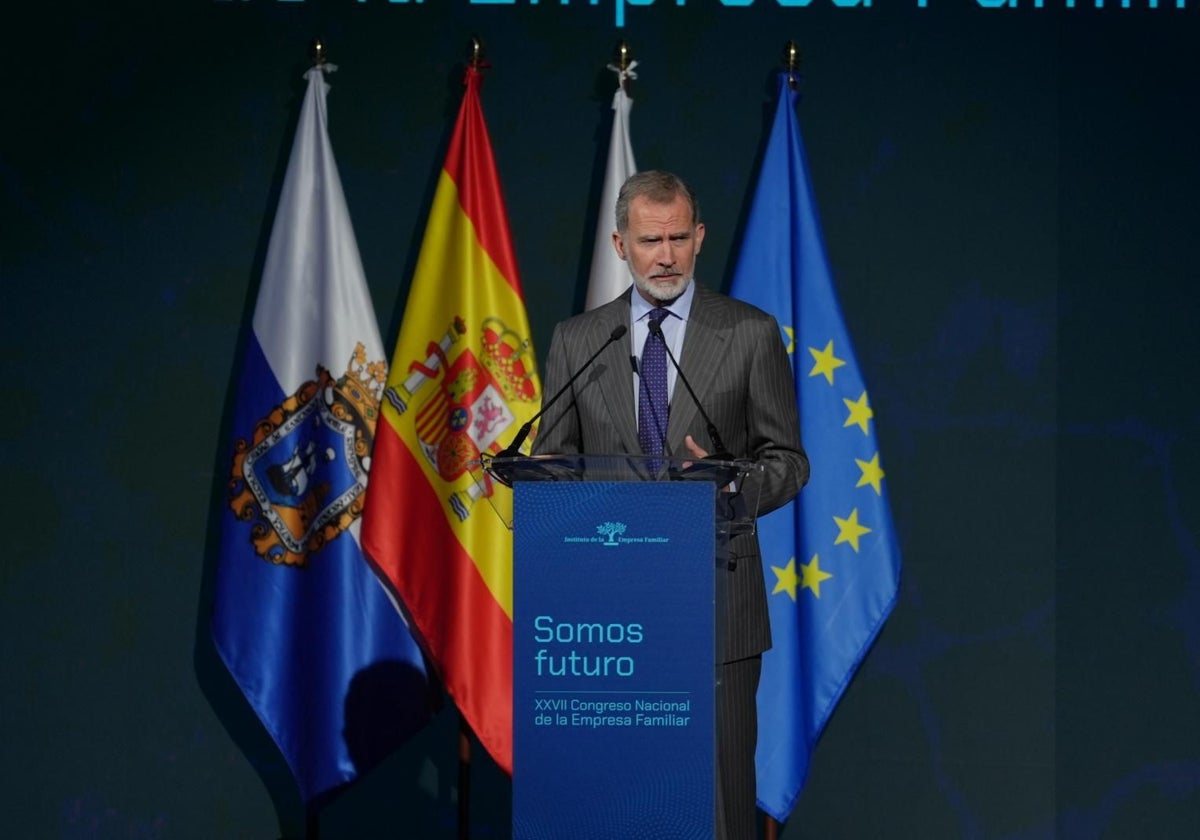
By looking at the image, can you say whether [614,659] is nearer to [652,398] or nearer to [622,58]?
[652,398]

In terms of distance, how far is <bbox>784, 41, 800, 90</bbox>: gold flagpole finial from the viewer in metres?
4.21

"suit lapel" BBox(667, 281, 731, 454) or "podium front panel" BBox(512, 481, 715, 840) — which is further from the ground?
"suit lapel" BBox(667, 281, 731, 454)

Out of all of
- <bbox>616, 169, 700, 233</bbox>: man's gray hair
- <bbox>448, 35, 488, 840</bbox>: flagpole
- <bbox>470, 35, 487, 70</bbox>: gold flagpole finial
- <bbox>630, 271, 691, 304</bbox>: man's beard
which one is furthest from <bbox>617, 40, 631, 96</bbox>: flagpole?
<bbox>448, 35, 488, 840</bbox>: flagpole

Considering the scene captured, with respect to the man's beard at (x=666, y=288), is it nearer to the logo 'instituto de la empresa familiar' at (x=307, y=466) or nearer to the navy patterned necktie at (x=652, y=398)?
the navy patterned necktie at (x=652, y=398)

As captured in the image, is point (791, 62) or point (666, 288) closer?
point (666, 288)

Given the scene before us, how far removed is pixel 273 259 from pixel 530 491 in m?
2.27

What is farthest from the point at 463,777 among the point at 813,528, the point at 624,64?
the point at 624,64

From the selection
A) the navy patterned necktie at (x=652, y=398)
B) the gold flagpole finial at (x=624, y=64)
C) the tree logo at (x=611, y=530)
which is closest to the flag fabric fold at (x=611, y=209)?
the gold flagpole finial at (x=624, y=64)

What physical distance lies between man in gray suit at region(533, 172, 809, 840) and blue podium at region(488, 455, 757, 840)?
43cm

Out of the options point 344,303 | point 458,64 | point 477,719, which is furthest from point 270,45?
point 477,719

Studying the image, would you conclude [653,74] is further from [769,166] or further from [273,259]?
[273,259]

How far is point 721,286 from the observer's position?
4.34m

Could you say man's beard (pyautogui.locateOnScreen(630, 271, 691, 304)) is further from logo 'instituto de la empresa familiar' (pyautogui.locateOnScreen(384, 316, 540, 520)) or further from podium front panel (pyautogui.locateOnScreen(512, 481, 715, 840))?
logo 'instituto de la empresa familiar' (pyautogui.locateOnScreen(384, 316, 540, 520))

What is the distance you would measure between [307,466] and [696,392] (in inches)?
71.1
